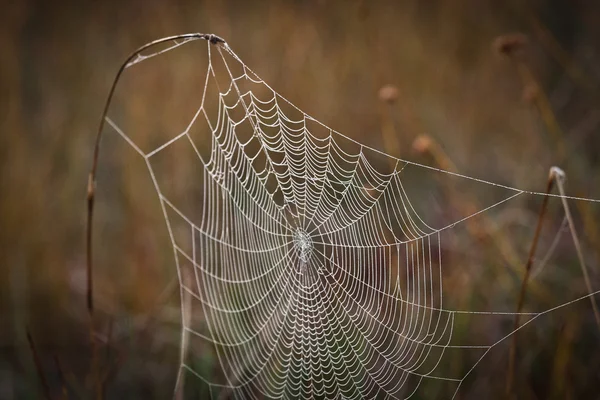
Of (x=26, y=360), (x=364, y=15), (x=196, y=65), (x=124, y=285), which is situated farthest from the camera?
(x=196, y=65)

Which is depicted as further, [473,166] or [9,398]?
[473,166]

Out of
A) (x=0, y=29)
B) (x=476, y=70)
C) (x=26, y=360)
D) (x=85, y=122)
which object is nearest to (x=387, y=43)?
(x=476, y=70)

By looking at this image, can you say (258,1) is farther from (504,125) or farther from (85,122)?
(504,125)

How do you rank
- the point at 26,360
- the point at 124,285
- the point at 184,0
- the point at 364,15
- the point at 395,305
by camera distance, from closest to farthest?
the point at 395,305, the point at 364,15, the point at 26,360, the point at 124,285, the point at 184,0

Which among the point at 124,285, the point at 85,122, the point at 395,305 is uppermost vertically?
the point at 85,122

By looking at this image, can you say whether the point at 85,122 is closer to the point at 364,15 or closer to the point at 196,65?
the point at 196,65

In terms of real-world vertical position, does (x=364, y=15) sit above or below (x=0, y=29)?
above
